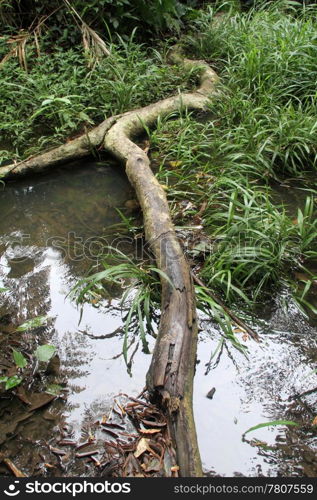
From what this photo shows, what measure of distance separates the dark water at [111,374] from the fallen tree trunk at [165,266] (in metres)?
0.19

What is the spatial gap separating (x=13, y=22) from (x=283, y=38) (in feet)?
9.99

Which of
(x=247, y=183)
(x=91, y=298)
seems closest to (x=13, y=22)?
(x=247, y=183)

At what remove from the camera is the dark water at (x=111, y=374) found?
77.0 inches

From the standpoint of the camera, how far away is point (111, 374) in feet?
7.63

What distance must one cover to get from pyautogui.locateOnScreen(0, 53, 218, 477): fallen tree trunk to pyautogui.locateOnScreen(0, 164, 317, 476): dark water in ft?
0.62

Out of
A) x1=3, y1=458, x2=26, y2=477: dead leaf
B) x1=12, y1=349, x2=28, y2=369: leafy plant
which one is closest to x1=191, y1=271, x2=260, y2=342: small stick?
x1=12, y1=349, x2=28, y2=369: leafy plant

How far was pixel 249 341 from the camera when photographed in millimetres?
2473

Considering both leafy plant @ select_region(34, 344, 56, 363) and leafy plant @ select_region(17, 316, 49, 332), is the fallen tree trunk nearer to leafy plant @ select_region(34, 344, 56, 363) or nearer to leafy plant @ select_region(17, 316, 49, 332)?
leafy plant @ select_region(34, 344, 56, 363)

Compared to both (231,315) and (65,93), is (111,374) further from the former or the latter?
(65,93)

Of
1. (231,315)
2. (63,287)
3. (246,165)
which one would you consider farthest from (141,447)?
(246,165)

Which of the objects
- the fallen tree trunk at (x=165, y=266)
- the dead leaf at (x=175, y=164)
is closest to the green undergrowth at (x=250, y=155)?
the dead leaf at (x=175, y=164)

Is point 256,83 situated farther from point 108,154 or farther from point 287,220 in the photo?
point 287,220

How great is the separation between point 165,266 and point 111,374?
655 mm

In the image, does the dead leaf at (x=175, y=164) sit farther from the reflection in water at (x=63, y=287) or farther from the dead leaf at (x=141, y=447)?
the dead leaf at (x=141, y=447)
